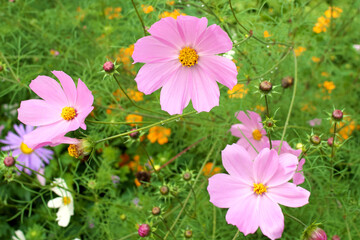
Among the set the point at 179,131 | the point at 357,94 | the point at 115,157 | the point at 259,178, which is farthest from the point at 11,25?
the point at 357,94

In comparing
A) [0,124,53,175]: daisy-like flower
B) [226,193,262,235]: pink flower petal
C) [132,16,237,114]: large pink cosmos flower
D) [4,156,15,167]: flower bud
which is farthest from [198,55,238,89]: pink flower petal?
[0,124,53,175]: daisy-like flower

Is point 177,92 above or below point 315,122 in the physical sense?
above

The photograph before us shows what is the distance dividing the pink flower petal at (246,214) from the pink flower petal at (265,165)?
4 centimetres

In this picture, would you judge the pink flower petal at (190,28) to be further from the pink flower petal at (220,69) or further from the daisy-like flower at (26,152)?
the daisy-like flower at (26,152)

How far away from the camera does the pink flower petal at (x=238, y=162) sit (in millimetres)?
750

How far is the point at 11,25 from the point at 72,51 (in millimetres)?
291

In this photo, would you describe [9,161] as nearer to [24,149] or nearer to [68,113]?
[68,113]

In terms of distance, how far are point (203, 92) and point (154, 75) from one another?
12 centimetres

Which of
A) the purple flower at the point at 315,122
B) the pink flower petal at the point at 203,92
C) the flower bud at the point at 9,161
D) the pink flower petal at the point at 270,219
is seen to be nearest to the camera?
the pink flower petal at the point at 270,219

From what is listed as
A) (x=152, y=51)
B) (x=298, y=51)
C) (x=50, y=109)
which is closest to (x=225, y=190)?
(x=152, y=51)

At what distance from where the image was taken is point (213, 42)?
74 cm

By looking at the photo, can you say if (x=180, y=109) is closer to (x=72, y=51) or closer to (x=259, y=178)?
(x=259, y=178)

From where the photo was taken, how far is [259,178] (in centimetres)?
77

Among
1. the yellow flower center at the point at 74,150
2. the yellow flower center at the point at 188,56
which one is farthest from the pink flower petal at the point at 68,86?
the yellow flower center at the point at 188,56
